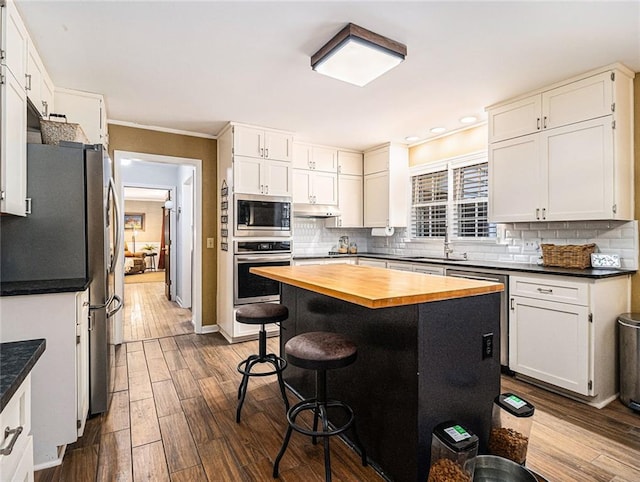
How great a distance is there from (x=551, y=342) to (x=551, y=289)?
0.42 m

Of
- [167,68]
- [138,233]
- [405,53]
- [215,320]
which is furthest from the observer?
[138,233]

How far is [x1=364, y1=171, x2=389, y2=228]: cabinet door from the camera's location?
4.96m

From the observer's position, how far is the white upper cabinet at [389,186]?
491 cm

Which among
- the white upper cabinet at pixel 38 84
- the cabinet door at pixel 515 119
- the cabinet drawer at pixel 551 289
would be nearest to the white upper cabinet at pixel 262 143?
the white upper cabinet at pixel 38 84

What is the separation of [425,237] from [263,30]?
3478 mm

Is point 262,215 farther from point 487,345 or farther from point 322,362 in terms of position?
point 487,345

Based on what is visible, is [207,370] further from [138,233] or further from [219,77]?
[138,233]

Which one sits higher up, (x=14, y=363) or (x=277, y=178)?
(x=277, y=178)

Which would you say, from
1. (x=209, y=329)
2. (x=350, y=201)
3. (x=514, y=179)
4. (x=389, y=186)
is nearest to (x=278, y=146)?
(x=350, y=201)

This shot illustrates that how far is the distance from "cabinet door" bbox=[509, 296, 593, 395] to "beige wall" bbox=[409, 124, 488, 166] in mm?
1982

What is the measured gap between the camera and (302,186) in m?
4.82

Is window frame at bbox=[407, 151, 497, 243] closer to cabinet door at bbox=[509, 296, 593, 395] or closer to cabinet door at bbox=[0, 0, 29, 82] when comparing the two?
cabinet door at bbox=[509, 296, 593, 395]

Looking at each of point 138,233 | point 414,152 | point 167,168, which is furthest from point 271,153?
point 138,233

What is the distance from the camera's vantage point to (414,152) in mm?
4984
